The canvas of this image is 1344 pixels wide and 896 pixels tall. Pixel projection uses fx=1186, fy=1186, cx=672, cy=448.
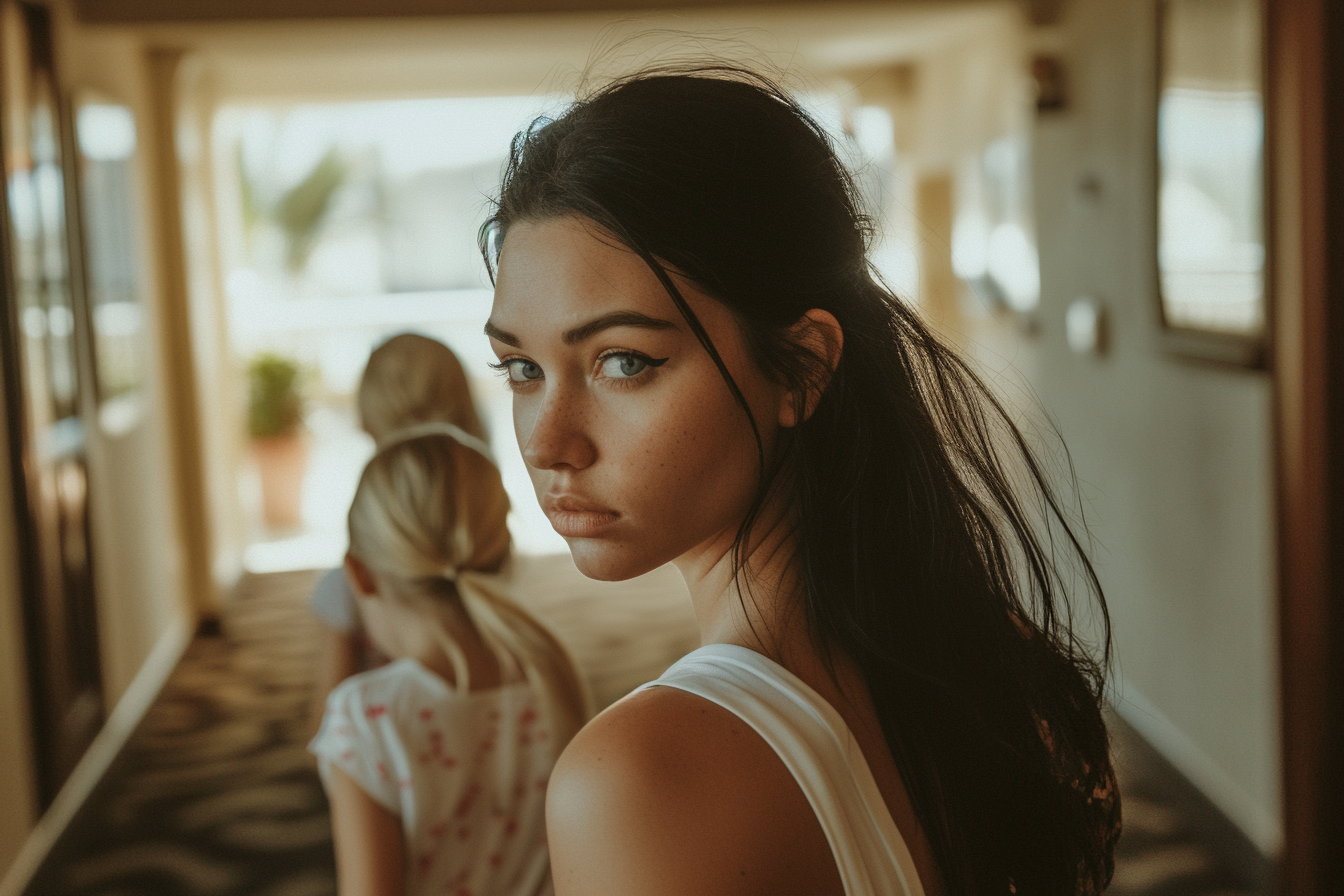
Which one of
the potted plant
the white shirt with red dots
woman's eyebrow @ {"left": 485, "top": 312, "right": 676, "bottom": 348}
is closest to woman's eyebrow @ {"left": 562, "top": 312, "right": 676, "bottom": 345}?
woman's eyebrow @ {"left": 485, "top": 312, "right": 676, "bottom": 348}

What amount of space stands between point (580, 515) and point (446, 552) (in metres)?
0.94

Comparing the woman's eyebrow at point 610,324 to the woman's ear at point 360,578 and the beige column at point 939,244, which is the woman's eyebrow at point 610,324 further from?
the beige column at point 939,244

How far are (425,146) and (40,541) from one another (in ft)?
39.3

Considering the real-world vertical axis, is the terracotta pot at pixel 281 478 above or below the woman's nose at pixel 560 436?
below

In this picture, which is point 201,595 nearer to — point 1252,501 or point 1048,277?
point 1048,277

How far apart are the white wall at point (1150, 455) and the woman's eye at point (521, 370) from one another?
95.0 inches

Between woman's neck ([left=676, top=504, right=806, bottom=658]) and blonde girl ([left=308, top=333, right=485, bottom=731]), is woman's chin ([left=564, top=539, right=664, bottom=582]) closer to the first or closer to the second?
woman's neck ([left=676, top=504, right=806, bottom=658])

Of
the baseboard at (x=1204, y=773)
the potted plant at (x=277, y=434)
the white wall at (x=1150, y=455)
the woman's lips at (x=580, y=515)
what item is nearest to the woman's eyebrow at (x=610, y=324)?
the woman's lips at (x=580, y=515)

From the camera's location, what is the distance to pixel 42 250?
11.1ft

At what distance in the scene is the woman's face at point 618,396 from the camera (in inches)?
28.9

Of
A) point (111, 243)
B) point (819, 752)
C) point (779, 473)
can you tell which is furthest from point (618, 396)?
point (111, 243)

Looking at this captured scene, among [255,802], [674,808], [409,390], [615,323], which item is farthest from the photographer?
[255,802]

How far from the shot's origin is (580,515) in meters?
0.76

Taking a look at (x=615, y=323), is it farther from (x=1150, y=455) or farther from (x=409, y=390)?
(x=1150, y=455)
